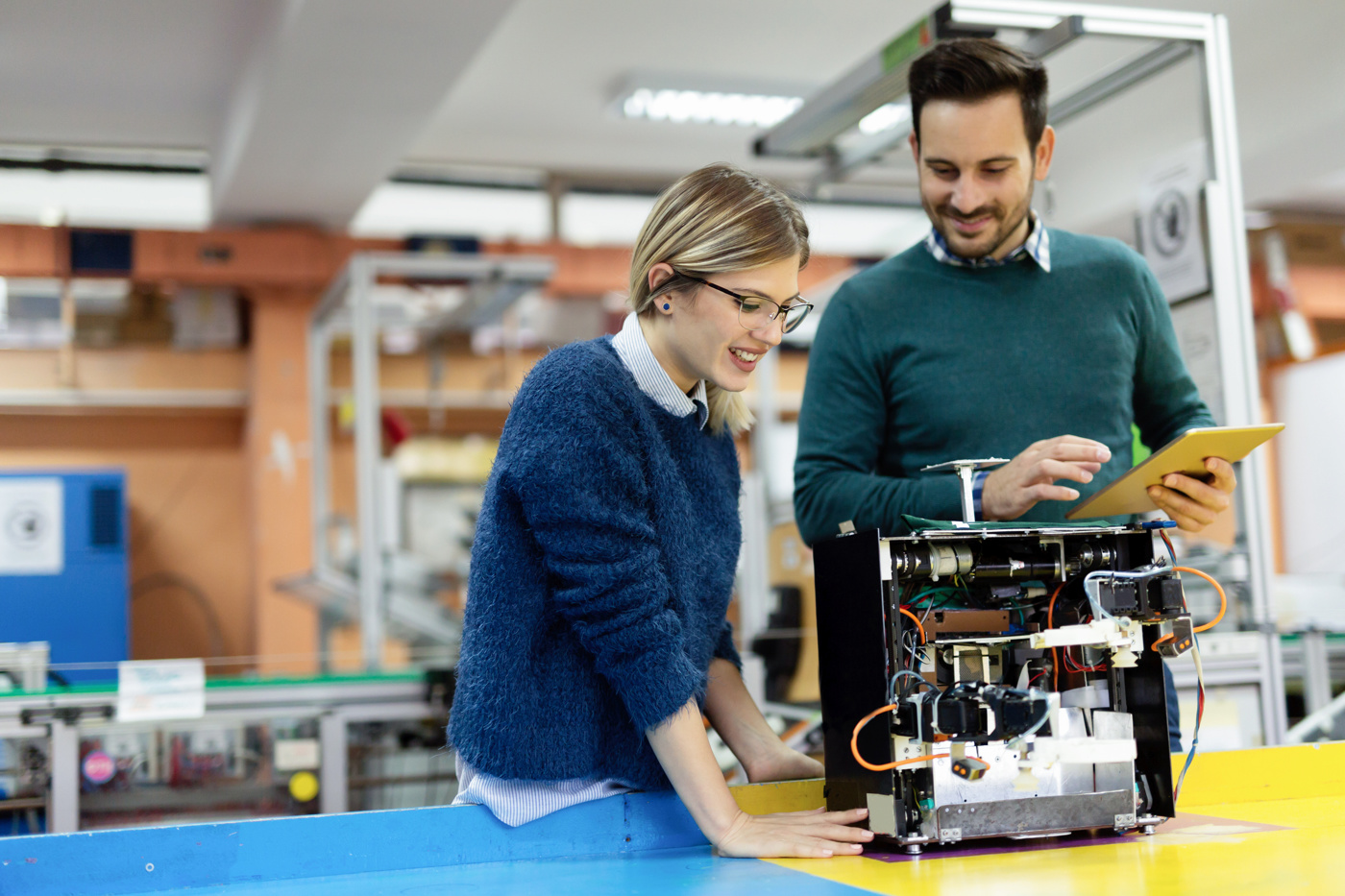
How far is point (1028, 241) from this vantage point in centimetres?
158

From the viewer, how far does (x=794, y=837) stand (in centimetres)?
116

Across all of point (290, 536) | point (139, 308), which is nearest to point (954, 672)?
point (290, 536)

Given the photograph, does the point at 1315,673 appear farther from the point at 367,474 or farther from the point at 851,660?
the point at 367,474

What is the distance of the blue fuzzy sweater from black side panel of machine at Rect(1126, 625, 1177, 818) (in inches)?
17.2

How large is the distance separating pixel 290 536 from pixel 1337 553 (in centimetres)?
612

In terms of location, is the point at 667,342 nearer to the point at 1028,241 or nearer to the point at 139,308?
the point at 1028,241

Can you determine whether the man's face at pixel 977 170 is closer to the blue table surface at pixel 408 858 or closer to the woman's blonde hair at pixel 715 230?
the woman's blonde hair at pixel 715 230

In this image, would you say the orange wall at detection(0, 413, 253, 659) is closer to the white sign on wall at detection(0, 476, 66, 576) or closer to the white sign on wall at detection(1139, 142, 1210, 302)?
the white sign on wall at detection(0, 476, 66, 576)

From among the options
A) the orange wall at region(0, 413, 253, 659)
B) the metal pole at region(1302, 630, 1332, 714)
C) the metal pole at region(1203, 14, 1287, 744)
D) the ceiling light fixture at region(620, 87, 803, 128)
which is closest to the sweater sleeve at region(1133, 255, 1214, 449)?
the metal pole at region(1203, 14, 1287, 744)

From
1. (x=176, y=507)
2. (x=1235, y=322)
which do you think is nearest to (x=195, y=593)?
(x=176, y=507)

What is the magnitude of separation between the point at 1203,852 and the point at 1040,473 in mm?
376

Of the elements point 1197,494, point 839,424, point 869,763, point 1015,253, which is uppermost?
point 1015,253

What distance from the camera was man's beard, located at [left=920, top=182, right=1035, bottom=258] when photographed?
Result: 5.07 feet

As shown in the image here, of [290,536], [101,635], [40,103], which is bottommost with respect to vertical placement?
[101,635]
